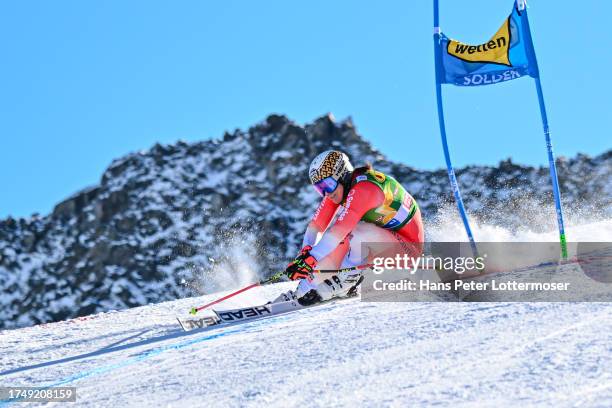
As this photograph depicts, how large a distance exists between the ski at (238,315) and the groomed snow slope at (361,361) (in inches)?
14.3

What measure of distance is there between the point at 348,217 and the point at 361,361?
2497mm

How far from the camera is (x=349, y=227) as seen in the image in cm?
693

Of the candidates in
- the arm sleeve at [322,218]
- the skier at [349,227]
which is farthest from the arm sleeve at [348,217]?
the arm sleeve at [322,218]

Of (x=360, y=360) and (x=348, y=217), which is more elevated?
(x=348, y=217)

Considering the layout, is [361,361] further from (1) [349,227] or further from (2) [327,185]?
(2) [327,185]

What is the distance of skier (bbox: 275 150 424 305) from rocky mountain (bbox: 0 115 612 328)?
366 feet

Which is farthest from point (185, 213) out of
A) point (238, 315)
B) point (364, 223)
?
point (238, 315)

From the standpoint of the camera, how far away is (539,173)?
137750 mm

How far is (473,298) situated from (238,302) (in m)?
2.92

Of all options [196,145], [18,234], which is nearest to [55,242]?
[18,234]

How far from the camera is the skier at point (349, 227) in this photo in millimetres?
6934

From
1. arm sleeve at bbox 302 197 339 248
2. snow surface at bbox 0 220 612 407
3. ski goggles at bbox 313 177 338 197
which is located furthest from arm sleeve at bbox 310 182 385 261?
arm sleeve at bbox 302 197 339 248

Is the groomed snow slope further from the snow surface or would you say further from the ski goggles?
the ski goggles

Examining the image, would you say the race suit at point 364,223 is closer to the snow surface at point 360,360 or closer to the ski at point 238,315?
the ski at point 238,315
